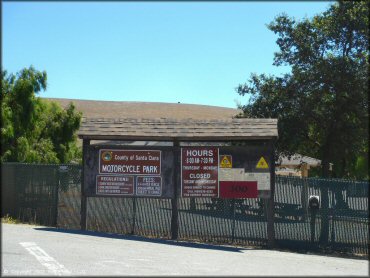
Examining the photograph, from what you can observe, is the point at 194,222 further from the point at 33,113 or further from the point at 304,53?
the point at 33,113

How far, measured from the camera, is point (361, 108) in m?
16.8

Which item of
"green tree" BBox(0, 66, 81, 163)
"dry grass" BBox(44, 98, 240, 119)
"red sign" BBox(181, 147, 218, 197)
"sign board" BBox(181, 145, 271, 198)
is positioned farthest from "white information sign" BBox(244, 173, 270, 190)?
"dry grass" BBox(44, 98, 240, 119)

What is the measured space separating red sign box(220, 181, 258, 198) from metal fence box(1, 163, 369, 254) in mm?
176

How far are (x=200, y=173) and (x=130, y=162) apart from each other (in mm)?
1900

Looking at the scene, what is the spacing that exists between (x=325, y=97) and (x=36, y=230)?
9962 millimetres

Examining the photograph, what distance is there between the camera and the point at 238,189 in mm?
12688

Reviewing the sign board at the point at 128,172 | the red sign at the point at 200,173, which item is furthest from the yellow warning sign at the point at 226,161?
the sign board at the point at 128,172

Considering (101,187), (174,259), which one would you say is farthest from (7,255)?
(101,187)

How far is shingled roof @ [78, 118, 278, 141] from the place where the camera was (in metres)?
12.8

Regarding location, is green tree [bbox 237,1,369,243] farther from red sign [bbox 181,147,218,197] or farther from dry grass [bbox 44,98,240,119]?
dry grass [bbox 44,98,240,119]

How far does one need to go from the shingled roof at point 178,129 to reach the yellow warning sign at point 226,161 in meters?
0.49

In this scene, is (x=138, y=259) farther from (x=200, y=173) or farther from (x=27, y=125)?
(x=27, y=125)

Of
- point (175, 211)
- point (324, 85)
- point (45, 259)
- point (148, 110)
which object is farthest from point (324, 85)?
point (148, 110)

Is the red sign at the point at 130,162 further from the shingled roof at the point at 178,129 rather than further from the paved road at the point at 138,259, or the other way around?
the paved road at the point at 138,259
